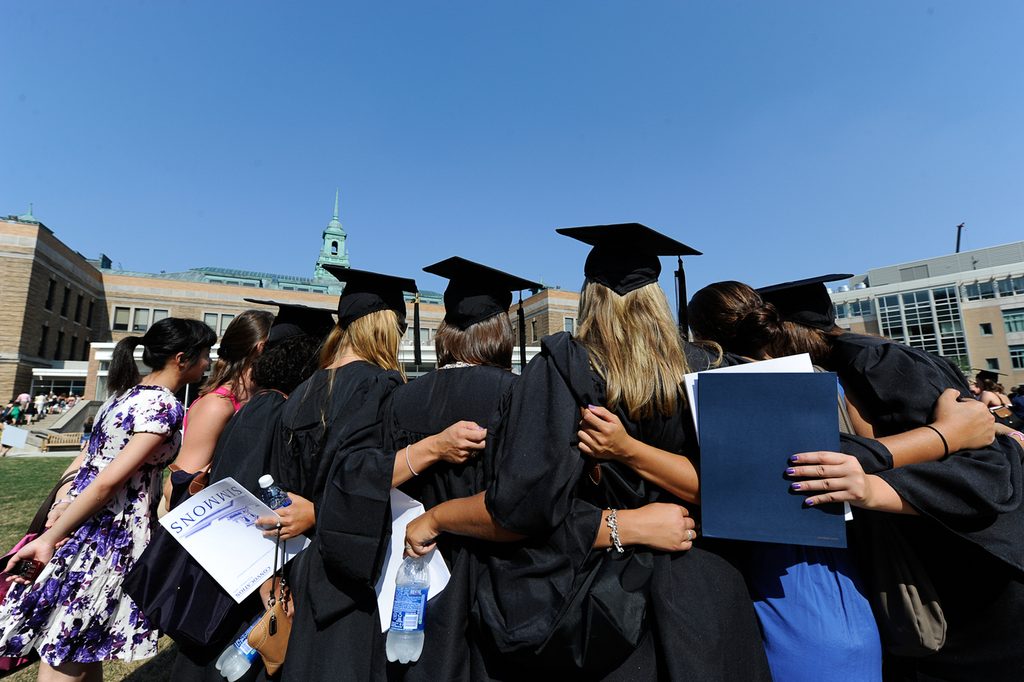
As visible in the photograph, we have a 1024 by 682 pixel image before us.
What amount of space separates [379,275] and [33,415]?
118 feet

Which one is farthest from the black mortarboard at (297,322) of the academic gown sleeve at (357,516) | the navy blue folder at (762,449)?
the navy blue folder at (762,449)

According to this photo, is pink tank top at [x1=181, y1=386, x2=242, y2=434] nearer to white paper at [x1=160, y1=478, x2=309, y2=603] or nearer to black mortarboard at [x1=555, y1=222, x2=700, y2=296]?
white paper at [x1=160, y1=478, x2=309, y2=603]

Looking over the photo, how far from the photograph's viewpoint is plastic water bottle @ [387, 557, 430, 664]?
1.53 metres

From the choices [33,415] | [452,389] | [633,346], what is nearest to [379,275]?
[452,389]

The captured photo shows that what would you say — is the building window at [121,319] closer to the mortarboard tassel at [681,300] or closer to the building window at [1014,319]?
the mortarboard tassel at [681,300]

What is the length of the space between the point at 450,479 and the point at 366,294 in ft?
3.75

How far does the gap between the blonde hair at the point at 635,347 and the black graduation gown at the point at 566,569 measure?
0.22 ft

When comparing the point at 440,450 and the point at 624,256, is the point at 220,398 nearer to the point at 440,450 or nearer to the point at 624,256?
the point at 440,450

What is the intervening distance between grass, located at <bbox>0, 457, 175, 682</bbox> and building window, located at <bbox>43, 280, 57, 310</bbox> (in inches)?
1153

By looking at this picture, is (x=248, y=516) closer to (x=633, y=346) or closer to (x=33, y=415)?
(x=633, y=346)

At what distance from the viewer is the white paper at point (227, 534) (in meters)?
1.94

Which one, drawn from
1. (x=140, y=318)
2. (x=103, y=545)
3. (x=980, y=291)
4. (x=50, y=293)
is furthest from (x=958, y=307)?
(x=50, y=293)

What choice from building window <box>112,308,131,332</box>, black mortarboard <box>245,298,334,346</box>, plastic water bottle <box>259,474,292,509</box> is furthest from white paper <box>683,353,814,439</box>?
building window <box>112,308,131,332</box>

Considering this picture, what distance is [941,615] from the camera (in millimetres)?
1498
